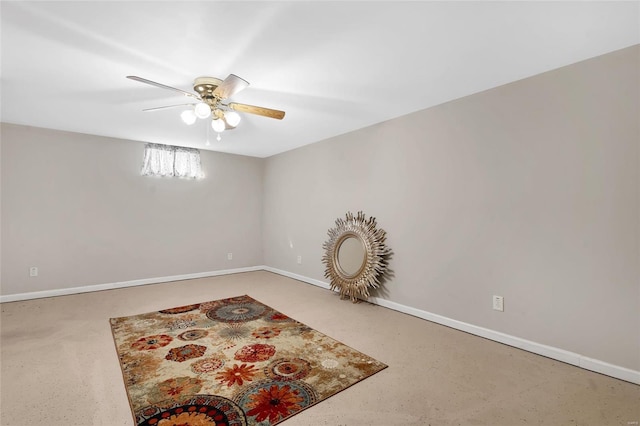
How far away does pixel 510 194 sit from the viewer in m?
2.62

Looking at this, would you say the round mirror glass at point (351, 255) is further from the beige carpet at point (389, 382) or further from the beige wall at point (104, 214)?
the beige wall at point (104, 214)

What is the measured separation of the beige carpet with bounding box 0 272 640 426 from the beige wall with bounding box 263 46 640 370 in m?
0.31

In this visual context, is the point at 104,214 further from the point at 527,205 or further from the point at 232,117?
the point at 527,205

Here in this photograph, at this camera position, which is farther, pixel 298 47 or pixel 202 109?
pixel 202 109

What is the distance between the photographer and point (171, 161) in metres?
4.93

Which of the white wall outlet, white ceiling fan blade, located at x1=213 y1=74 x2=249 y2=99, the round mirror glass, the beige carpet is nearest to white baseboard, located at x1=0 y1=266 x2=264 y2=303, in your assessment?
the beige carpet

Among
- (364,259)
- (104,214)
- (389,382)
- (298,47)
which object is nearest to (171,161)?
(104,214)

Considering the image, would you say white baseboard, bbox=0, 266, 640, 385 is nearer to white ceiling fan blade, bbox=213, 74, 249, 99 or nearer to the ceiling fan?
the ceiling fan

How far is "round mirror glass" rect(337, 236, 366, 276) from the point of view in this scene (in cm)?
387

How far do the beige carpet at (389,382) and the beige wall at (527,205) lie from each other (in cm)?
31

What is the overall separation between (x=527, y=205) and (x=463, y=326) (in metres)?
1.28

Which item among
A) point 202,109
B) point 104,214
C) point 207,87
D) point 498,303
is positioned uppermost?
point 207,87

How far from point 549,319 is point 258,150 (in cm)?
463

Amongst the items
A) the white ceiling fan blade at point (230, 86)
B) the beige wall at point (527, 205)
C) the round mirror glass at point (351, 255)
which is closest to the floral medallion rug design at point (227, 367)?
the beige wall at point (527, 205)
